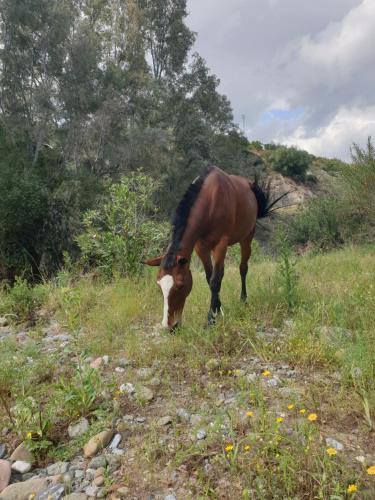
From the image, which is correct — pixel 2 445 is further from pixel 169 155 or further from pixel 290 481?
pixel 169 155

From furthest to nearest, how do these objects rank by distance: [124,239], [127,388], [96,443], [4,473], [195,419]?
[124,239] → [127,388] → [195,419] → [96,443] → [4,473]

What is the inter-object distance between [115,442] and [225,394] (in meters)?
0.85

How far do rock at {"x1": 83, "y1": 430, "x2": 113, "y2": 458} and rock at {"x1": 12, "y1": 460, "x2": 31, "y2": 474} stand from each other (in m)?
0.34

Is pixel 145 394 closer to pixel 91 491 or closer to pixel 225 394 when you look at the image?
pixel 225 394

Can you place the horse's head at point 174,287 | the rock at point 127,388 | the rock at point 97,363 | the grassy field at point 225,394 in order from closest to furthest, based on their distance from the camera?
the grassy field at point 225,394 < the rock at point 127,388 < the rock at point 97,363 < the horse's head at point 174,287

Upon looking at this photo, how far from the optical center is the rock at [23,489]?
1.88 meters

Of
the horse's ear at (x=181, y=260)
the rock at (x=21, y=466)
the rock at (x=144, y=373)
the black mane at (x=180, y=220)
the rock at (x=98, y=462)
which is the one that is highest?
the black mane at (x=180, y=220)

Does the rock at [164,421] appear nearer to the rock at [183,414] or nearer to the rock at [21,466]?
the rock at [183,414]

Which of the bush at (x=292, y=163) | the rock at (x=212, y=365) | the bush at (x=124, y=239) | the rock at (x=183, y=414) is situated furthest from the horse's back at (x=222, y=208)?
the bush at (x=292, y=163)

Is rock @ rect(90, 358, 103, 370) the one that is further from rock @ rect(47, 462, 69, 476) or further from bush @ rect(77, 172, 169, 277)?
bush @ rect(77, 172, 169, 277)

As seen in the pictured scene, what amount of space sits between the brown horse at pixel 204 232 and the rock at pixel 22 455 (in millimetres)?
1564

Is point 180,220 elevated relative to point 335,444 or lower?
elevated

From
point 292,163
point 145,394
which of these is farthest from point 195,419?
point 292,163

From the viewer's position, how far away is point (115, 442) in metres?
2.21
